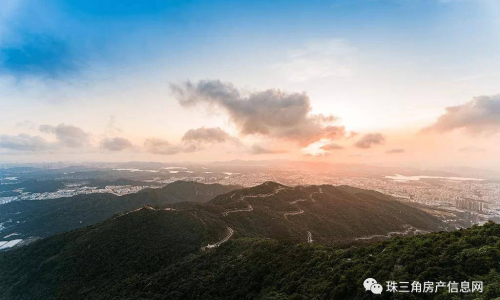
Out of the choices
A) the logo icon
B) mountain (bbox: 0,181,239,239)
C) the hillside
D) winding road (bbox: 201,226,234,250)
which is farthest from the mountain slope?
mountain (bbox: 0,181,239,239)

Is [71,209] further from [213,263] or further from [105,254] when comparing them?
[213,263]

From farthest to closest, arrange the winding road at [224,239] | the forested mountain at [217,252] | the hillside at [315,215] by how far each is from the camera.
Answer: the hillside at [315,215], the winding road at [224,239], the forested mountain at [217,252]

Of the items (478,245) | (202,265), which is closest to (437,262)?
(478,245)

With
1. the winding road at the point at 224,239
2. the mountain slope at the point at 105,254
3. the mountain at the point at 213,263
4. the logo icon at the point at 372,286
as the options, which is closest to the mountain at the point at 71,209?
the mountain at the point at 213,263

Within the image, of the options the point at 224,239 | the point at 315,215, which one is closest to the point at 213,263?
the point at 224,239

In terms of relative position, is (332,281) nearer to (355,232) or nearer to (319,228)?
(319,228)

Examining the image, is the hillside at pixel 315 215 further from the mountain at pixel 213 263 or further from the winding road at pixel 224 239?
the mountain at pixel 213 263
